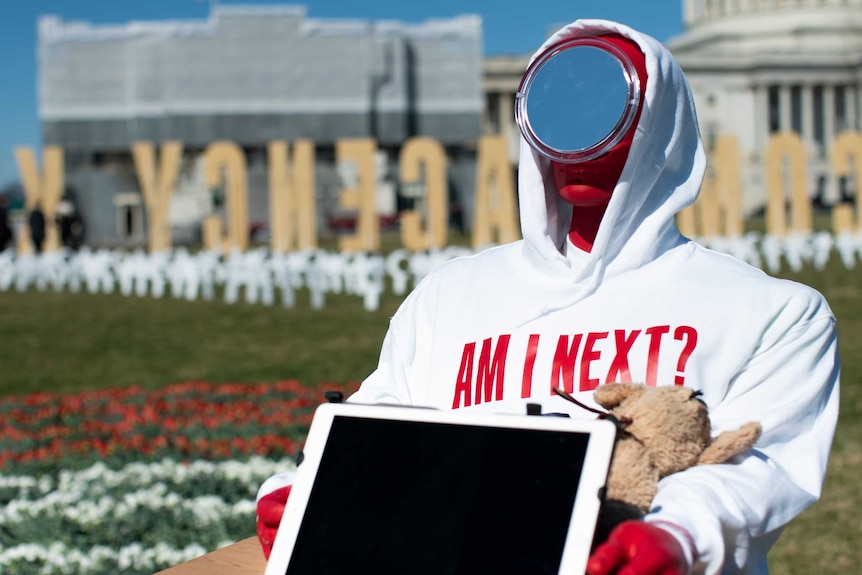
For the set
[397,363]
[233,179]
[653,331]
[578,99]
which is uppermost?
[578,99]

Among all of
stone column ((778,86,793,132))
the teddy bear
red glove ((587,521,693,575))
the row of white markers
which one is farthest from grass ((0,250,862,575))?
stone column ((778,86,793,132))

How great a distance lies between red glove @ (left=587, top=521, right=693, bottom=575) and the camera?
4.07 ft

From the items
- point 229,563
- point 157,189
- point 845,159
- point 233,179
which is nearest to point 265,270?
point 233,179

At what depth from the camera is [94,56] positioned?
46.7 meters

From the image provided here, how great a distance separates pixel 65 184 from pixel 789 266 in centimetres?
3373

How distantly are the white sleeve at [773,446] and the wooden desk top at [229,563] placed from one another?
858mm

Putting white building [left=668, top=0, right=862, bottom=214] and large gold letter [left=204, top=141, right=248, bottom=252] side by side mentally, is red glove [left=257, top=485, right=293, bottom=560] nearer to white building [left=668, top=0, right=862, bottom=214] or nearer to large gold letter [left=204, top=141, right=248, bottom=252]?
large gold letter [left=204, top=141, right=248, bottom=252]

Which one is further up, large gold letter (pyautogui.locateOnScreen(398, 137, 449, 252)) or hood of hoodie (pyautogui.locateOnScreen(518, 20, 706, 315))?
hood of hoodie (pyautogui.locateOnScreen(518, 20, 706, 315))

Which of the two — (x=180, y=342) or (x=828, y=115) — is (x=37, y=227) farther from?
(x=828, y=115)

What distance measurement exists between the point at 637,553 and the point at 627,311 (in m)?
0.59

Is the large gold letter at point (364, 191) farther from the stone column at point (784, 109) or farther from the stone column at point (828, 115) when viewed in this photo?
the stone column at point (828, 115)

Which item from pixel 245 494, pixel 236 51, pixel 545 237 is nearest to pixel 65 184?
pixel 236 51

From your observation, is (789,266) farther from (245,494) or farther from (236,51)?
(236,51)

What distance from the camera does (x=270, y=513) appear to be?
1.60 m
